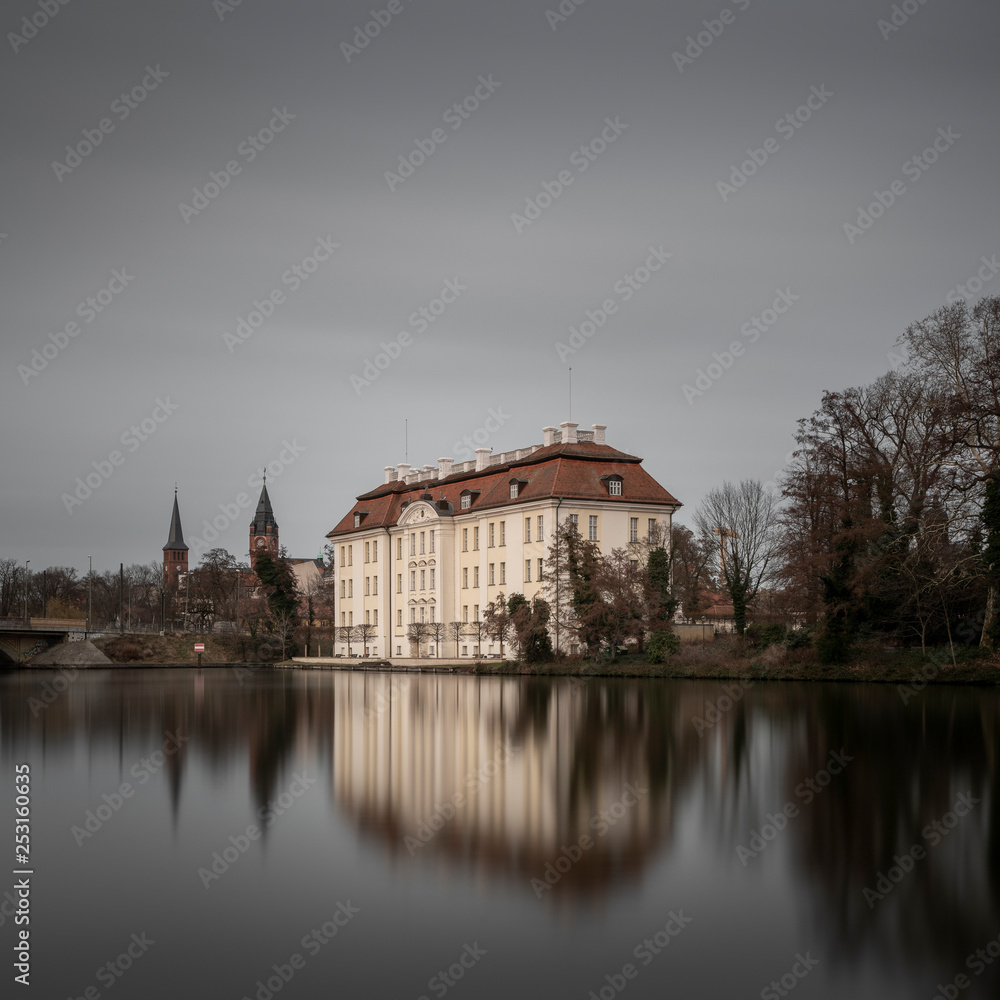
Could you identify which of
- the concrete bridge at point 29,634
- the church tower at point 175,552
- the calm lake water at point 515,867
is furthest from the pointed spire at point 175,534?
the calm lake water at point 515,867

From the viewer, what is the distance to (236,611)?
94.6 metres

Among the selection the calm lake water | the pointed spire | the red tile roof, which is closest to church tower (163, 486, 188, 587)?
the pointed spire

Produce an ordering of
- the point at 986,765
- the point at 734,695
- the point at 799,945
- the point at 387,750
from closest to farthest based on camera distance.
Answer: the point at 799,945, the point at 986,765, the point at 387,750, the point at 734,695

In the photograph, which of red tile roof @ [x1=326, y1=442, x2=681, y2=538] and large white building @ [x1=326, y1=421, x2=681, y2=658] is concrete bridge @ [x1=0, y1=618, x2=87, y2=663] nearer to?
large white building @ [x1=326, y1=421, x2=681, y2=658]

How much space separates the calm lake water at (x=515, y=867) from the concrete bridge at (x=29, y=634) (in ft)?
215

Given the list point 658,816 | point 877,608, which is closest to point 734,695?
point 877,608

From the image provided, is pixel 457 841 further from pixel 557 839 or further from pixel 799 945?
pixel 799 945

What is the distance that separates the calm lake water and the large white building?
149 feet

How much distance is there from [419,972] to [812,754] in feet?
38.5

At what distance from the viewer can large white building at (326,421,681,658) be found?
2608 inches

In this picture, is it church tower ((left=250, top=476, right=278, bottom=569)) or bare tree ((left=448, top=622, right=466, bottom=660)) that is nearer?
bare tree ((left=448, top=622, right=466, bottom=660))

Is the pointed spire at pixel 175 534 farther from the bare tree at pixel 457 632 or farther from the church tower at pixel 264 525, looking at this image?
the bare tree at pixel 457 632

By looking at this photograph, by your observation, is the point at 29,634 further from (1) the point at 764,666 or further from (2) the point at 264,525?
(2) the point at 264,525

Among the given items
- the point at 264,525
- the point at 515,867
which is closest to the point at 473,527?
the point at 515,867
